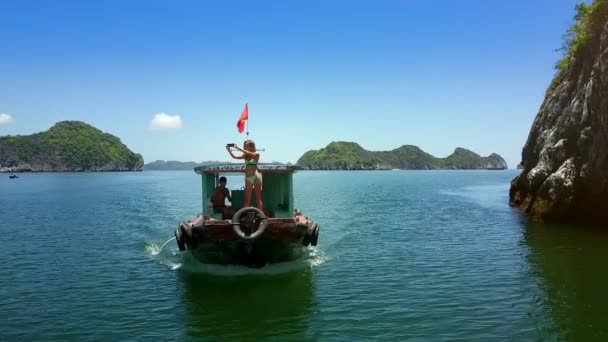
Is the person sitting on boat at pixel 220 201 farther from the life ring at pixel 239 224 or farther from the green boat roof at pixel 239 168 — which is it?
the life ring at pixel 239 224

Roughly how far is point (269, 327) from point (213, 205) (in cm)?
748

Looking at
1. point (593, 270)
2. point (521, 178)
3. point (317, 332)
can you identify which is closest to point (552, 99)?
point (521, 178)

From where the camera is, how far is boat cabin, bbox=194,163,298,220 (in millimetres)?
17609

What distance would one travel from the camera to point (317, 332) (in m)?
10.7

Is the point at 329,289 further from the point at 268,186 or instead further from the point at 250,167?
the point at 268,186

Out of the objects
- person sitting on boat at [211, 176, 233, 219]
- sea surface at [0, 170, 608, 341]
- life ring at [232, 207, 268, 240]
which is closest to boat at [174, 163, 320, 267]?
life ring at [232, 207, 268, 240]

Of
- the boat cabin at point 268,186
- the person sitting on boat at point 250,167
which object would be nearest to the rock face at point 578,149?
the boat cabin at point 268,186

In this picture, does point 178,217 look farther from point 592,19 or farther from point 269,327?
point 592,19

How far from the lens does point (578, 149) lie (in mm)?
25719

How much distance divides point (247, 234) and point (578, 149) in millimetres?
20171

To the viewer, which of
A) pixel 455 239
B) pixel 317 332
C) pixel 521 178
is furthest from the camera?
pixel 521 178

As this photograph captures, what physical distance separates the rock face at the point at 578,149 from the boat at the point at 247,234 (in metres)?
15.8

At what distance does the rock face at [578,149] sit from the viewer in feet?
77.1

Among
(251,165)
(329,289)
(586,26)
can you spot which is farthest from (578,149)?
(251,165)
